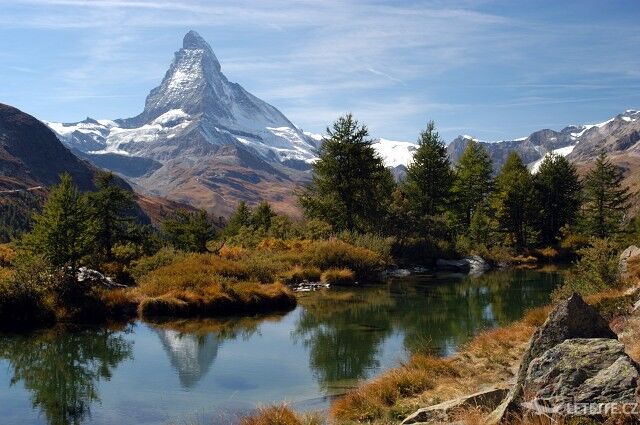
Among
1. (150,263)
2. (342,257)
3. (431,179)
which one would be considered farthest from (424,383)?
(431,179)

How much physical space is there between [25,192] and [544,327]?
18537 centimetres

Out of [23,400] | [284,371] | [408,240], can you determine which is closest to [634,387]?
[284,371]

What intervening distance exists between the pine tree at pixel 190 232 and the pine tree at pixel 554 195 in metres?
40.3

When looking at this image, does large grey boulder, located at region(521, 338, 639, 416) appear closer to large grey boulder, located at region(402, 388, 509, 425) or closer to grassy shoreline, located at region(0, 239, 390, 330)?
large grey boulder, located at region(402, 388, 509, 425)

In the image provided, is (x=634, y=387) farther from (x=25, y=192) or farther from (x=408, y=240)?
(x=25, y=192)

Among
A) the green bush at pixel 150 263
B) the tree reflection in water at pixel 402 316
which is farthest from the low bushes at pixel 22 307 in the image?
the tree reflection in water at pixel 402 316

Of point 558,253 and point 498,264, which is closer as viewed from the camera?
point 498,264

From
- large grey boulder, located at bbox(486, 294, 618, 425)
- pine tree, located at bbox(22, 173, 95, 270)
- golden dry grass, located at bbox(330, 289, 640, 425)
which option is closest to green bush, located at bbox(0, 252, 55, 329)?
pine tree, located at bbox(22, 173, 95, 270)

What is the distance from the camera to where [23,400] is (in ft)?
50.0

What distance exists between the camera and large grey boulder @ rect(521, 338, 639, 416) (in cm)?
756

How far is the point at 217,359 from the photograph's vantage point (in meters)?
19.8

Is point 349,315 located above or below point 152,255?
below

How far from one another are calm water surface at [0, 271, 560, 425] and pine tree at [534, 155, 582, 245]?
38.4m

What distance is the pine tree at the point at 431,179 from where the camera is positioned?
197 ft
